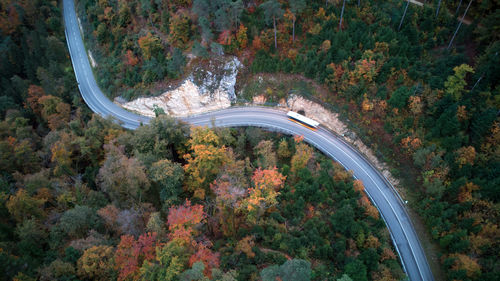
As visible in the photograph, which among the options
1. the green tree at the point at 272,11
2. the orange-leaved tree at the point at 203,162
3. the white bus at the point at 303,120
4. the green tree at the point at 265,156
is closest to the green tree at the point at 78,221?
the orange-leaved tree at the point at 203,162

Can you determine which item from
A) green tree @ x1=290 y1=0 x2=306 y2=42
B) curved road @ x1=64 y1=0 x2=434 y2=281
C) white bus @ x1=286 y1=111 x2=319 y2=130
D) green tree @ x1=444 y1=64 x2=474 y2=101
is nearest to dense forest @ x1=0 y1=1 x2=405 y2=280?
curved road @ x1=64 y1=0 x2=434 y2=281

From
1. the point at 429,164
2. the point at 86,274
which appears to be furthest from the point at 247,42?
the point at 86,274

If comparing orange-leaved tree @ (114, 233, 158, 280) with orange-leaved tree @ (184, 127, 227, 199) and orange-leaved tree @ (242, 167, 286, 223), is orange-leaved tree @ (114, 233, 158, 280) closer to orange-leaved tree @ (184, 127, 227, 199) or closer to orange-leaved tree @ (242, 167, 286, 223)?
orange-leaved tree @ (184, 127, 227, 199)

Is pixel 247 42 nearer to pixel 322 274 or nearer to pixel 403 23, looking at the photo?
pixel 403 23

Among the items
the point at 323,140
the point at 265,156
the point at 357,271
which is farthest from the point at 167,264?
A: the point at 323,140

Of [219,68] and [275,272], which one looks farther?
[219,68]

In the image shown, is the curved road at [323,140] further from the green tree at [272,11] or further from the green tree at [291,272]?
the green tree at [291,272]
